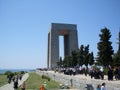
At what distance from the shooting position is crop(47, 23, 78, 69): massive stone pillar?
105 m

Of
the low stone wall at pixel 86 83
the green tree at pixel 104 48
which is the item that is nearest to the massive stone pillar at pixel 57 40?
the green tree at pixel 104 48

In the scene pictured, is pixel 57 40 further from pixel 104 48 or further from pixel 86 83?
pixel 86 83

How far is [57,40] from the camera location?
348 ft

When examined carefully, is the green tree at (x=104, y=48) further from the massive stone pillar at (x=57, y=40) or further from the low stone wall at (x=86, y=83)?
the massive stone pillar at (x=57, y=40)

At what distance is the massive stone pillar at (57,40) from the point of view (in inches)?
4119

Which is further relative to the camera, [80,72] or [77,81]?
[80,72]

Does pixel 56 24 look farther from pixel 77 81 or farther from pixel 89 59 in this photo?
pixel 77 81

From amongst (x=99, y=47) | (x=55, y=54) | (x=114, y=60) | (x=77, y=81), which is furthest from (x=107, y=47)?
(x=55, y=54)

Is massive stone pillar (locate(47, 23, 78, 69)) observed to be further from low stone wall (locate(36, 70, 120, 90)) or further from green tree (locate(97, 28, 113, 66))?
low stone wall (locate(36, 70, 120, 90))

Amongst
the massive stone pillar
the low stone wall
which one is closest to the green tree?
the low stone wall

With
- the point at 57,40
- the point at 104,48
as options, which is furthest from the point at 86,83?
the point at 57,40

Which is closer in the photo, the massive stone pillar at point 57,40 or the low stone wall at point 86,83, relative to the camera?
the low stone wall at point 86,83

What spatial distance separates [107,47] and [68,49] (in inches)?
2718

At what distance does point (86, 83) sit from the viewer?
25391mm
